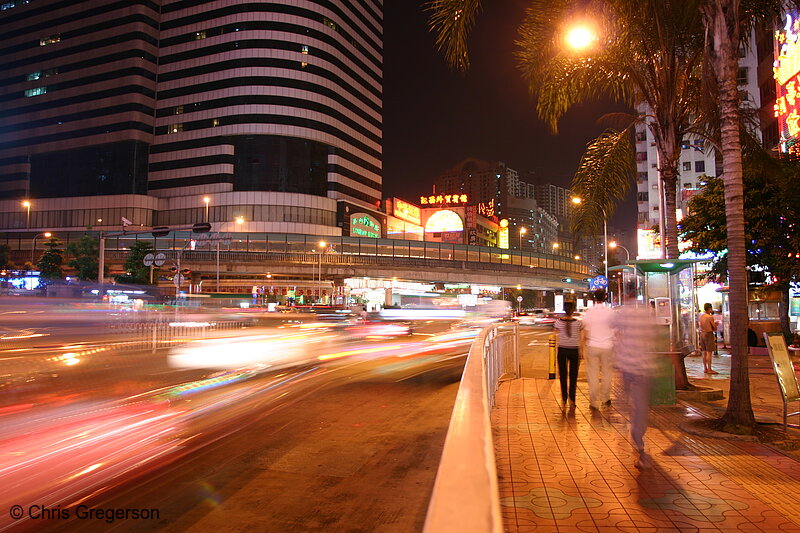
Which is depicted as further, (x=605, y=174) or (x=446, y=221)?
(x=446, y=221)

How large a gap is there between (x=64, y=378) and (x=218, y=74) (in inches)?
3439

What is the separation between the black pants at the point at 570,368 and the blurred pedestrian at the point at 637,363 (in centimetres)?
295

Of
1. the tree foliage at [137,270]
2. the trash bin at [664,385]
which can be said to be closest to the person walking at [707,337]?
the trash bin at [664,385]

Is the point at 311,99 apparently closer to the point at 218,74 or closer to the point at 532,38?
the point at 218,74

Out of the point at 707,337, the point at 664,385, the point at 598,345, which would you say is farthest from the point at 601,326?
the point at 707,337

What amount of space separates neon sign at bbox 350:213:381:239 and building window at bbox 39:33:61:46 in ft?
203

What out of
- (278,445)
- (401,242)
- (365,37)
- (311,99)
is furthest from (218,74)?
(278,445)

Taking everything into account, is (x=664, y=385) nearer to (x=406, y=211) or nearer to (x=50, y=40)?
(x=406, y=211)

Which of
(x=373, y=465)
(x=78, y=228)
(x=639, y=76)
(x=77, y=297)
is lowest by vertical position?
(x=373, y=465)

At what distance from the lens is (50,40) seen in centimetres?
9744

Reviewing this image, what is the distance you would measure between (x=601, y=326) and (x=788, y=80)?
2322 cm

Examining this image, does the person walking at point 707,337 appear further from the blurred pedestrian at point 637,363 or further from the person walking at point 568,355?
the blurred pedestrian at point 637,363

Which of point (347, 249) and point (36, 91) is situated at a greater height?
point (36, 91)

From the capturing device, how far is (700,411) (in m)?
8.85
